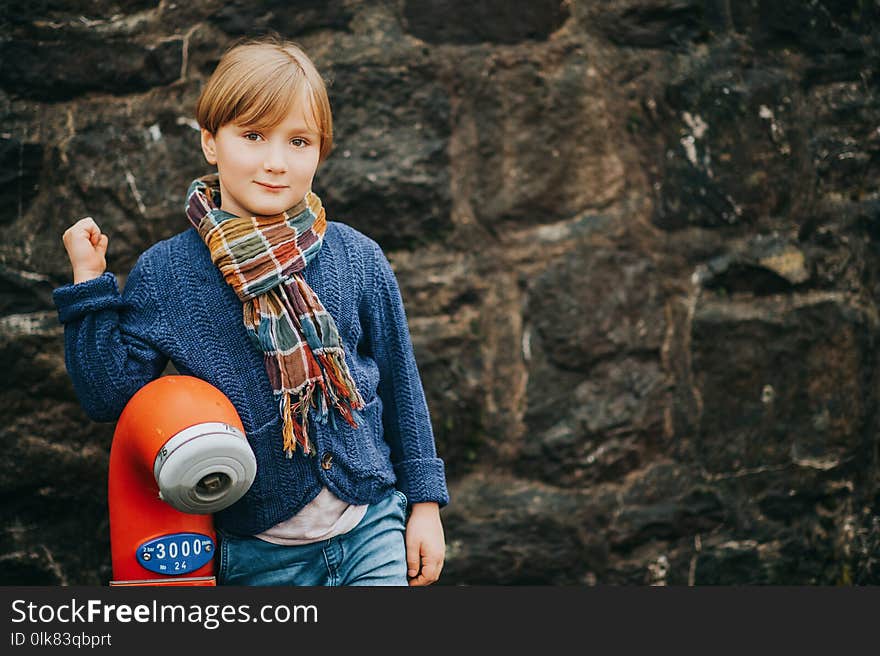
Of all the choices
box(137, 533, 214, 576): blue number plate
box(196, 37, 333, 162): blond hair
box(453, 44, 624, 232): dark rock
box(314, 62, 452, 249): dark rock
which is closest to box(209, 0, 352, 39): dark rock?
box(314, 62, 452, 249): dark rock

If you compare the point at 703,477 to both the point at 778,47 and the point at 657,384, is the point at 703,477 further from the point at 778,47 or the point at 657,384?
the point at 778,47

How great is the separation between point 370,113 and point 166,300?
0.78 meters

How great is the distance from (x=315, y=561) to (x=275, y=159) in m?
0.63

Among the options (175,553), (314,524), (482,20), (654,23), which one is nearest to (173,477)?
(175,553)

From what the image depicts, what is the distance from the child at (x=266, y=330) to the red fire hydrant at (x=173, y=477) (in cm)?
7

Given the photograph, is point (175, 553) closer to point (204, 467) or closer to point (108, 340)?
point (204, 467)

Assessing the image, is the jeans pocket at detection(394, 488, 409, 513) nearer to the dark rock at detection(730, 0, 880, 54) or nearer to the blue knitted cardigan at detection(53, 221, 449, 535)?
the blue knitted cardigan at detection(53, 221, 449, 535)

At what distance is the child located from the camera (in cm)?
162

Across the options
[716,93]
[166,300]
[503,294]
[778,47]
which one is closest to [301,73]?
[166,300]

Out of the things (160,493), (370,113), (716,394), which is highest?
(370,113)

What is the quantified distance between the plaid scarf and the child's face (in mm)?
28

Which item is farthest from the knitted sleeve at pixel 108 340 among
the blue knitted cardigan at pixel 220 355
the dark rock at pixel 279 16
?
the dark rock at pixel 279 16

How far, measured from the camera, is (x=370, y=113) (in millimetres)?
2270

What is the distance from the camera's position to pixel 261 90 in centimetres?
162
